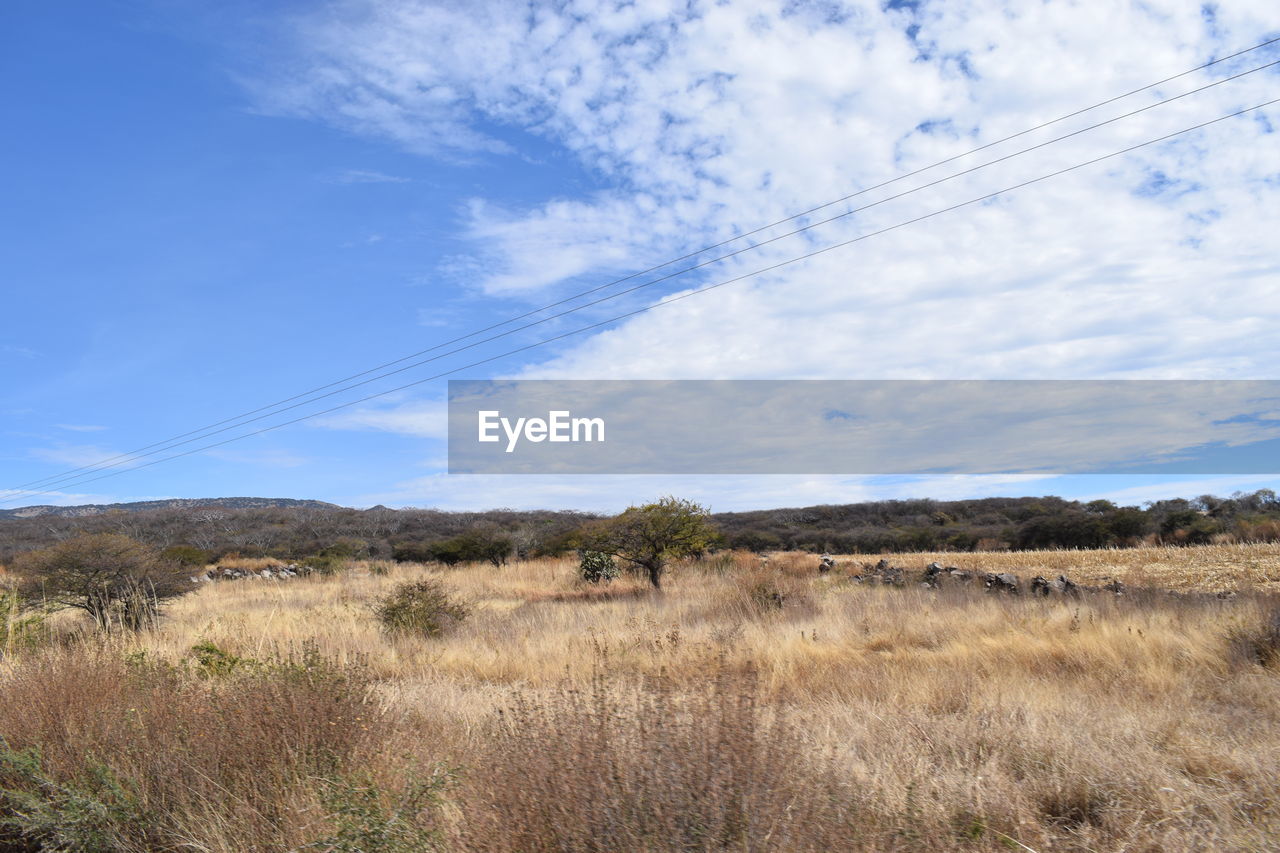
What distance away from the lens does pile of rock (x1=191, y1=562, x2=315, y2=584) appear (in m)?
29.1

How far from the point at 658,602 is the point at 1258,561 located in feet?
39.9

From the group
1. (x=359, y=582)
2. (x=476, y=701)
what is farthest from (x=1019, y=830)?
(x=359, y=582)

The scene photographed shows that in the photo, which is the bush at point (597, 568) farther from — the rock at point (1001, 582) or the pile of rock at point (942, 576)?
the rock at point (1001, 582)

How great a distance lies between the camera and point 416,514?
259 ft

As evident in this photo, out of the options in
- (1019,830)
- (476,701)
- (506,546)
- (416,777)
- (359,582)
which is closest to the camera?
(1019,830)

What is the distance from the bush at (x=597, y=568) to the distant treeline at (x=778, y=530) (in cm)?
125

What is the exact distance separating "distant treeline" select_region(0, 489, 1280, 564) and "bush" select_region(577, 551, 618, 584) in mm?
1251

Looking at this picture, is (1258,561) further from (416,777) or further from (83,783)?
(83,783)

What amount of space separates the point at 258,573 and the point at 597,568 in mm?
16845

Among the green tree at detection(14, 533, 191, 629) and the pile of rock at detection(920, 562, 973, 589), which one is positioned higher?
the green tree at detection(14, 533, 191, 629)

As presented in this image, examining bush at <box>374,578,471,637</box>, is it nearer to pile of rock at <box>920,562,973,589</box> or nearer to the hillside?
pile of rock at <box>920,562,973,589</box>

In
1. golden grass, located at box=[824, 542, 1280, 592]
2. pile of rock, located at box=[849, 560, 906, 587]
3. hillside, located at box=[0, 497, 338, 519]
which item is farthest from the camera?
hillside, located at box=[0, 497, 338, 519]

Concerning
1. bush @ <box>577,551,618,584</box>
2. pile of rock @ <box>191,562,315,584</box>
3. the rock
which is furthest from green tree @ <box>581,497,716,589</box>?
→ pile of rock @ <box>191,562,315,584</box>

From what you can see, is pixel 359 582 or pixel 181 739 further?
pixel 359 582
